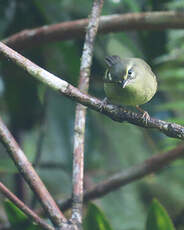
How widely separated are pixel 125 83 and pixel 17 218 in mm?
856

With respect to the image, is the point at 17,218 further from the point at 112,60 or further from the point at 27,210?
the point at 112,60

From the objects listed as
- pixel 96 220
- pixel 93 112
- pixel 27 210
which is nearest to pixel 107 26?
pixel 93 112

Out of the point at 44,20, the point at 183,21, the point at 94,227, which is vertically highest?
the point at 44,20

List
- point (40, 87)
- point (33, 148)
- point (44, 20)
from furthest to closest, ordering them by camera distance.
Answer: point (33, 148)
point (44, 20)
point (40, 87)

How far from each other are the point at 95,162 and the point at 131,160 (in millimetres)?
427

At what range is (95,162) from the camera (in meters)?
3.59

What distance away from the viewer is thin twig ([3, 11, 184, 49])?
9.27ft

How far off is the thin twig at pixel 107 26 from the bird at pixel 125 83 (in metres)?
0.45

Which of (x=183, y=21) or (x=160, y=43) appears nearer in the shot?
(x=183, y=21)

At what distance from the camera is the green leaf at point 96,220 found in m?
2.15

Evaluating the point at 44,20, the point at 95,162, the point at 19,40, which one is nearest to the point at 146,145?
the point at 95,162

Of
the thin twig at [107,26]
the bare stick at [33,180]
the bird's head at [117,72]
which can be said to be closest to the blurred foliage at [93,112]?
Answer: the thin twig at [107,26]

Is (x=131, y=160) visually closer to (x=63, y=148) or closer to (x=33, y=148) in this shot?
(x=63, y=148)

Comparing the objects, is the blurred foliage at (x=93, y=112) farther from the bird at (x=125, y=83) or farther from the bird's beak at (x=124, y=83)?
the bird's beak at (x=124, y=83)
